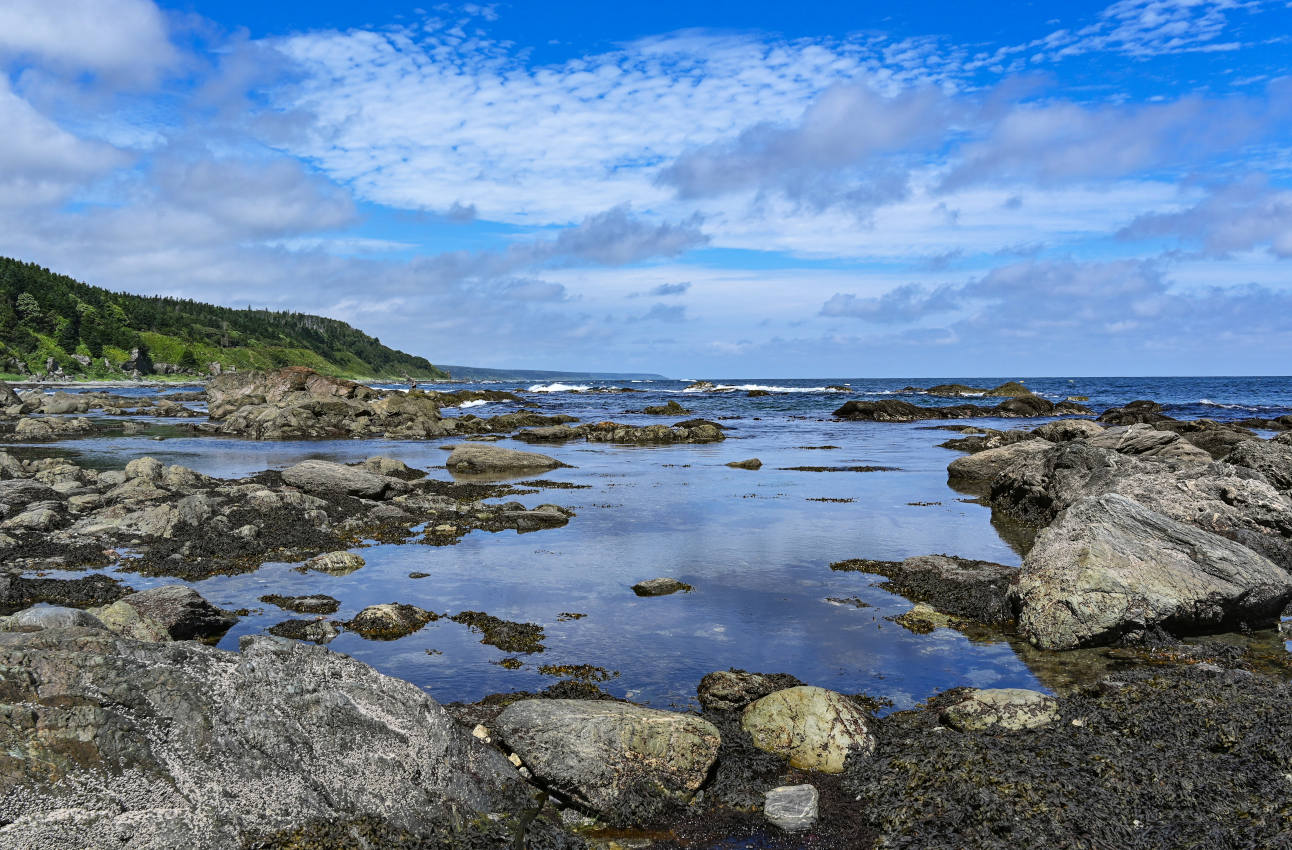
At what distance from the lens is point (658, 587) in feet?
46.1

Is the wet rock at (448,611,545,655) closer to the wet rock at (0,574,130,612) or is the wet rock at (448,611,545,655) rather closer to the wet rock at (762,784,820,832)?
the wet rock at (762,784,820,832)

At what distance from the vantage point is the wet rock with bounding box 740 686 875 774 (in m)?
8.05

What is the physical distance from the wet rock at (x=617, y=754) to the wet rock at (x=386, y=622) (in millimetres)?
4307

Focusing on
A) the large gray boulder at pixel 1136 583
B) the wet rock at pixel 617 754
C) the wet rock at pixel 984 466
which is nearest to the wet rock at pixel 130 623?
the wet rock at pixel 617 754

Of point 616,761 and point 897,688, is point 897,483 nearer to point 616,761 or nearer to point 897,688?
point 897,688

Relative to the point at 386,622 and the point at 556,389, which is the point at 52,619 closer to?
the point at 386,622

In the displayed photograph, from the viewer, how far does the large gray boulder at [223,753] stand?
5.31 m

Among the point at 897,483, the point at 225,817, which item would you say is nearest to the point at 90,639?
the point at 225,817

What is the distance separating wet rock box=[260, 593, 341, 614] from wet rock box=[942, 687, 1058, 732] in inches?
376

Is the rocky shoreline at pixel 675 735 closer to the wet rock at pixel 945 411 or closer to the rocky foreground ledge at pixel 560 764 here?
the rocky foreground ledge at pixel 560 764

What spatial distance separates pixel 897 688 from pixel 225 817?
24.9 ft

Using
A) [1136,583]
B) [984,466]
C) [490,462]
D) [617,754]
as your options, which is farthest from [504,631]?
[984,466]

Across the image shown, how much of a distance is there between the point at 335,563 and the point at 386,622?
451cm

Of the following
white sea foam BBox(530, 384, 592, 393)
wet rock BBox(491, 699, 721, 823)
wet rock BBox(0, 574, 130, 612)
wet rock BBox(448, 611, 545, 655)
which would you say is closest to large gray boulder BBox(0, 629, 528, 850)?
wet rock BBox(491, 699, 721, 823)
